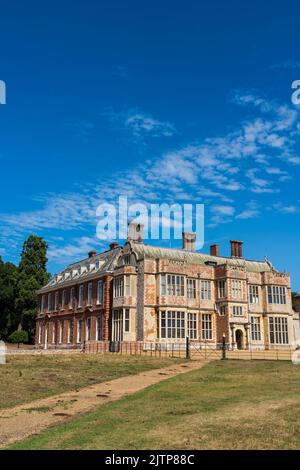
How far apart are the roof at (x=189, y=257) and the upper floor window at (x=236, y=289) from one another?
203 cm

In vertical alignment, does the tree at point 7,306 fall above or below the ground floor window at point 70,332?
above

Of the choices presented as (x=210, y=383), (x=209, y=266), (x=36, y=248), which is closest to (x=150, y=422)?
(x=210, y=383)

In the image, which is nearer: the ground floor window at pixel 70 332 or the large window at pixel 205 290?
the large window at pixel 205 290

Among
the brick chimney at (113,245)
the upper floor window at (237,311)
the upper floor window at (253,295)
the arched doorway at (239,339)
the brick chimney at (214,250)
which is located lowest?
the arched doorway at (239,339)

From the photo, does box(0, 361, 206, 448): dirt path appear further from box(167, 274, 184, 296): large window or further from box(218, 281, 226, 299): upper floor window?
box(218, 281, 226, 299): upper floor window

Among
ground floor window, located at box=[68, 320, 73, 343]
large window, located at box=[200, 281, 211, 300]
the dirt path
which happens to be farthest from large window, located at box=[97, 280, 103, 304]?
the dirt path

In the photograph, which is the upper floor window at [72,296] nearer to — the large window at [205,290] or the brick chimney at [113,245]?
the brick chimney at [113,245]

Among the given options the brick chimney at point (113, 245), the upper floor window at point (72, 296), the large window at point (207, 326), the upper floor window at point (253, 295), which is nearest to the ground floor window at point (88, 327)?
the upper floor window at point (72, 296)

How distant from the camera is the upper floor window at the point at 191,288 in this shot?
154ft

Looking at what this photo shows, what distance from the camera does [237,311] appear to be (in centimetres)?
4791

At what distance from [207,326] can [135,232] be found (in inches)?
476

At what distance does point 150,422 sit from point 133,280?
31.3 meters

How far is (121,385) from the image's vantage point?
906 inches

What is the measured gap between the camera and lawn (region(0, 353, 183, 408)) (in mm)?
21047
